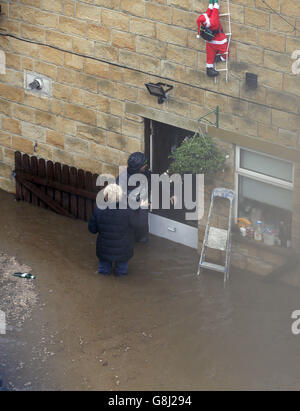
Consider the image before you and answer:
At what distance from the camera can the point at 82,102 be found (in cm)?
1467

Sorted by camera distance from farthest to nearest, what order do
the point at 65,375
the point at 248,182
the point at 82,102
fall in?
the point at 82,102
the point at 248,182
the point at 65,375

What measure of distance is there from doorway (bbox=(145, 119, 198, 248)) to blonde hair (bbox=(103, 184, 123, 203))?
1685 millimetres

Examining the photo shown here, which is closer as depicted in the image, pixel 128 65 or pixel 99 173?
pixel 128 65

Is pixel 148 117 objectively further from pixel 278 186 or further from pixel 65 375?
pixel 65 375

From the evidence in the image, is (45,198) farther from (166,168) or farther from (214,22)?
(214,22)

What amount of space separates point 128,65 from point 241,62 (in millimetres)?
1954

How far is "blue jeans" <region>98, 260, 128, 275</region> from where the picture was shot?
1359cm

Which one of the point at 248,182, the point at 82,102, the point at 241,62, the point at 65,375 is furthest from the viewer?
the point at 82,102

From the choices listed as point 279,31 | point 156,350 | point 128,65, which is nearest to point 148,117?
point 128,65

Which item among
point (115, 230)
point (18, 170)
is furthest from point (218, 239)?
point (18, 170)

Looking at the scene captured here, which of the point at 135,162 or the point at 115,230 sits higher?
the point at 135,162

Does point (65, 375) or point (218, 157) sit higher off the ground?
point (218, 157)

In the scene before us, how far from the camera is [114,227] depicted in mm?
13148

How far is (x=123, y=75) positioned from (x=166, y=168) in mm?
1698
